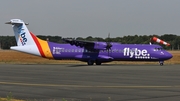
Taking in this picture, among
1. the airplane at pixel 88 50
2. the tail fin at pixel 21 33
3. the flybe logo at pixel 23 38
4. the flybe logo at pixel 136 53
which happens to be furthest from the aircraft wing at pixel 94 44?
the flybe logo at pixel 23 38

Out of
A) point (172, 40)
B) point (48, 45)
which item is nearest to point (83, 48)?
point (48, 45)

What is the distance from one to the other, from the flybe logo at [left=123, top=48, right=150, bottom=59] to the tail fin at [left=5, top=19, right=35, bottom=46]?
12528 mm

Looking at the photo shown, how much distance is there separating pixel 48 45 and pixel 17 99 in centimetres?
3252

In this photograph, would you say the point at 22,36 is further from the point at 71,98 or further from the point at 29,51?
the point at 71,98

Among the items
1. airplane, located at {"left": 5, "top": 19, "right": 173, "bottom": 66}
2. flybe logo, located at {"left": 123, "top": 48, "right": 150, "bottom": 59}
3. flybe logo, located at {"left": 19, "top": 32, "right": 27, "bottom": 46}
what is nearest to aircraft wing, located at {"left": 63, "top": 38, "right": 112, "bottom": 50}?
airplane, located at {"left": 5, "top": 19, "right": 173, "bottom": 66}

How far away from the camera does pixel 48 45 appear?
4422 centimetres

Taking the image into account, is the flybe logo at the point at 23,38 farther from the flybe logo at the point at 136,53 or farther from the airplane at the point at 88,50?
the flybe logo at the point at 136,53

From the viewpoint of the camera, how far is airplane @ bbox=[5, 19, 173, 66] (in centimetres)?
4163

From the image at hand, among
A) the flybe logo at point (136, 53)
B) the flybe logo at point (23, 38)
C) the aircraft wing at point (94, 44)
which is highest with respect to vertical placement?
the flybe logo at point (23, 38)

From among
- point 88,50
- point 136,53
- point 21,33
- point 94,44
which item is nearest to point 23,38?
point 21,33

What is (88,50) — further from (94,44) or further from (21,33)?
(21,33)

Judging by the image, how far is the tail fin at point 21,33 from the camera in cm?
4503

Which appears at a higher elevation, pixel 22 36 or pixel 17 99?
pixel 22 36

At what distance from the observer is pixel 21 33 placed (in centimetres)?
4550
